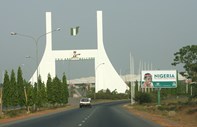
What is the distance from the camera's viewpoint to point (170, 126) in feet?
100

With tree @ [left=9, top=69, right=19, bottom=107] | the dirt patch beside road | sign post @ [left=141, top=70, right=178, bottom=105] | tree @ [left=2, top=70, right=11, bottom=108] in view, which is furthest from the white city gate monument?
the dirt patch beside road

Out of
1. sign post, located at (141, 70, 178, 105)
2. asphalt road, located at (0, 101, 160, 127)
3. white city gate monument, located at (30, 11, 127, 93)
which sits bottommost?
asphalt road, located at (0, 101, 160, 127)

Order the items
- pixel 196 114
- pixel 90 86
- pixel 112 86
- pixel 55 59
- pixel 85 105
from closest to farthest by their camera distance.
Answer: pixel 196 114, pixel 85 105, pixel 55 59, pixel 112 86, pixel 90 86

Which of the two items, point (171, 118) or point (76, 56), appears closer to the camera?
point (171, 118)

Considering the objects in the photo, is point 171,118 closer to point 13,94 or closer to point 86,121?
point 86,121

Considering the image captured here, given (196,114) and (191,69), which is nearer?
(196,114)

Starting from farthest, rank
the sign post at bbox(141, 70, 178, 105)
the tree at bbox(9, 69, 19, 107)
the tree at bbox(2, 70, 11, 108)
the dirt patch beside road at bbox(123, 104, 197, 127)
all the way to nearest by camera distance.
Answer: the sign post at bbox(141, 70, 178, 105)
the tree at bbox(9, 69, 19, 107)
the tree at bbox(2, 70, 11, 108)
the dirt patch beside road at bbox(123, 104, 197, 127)

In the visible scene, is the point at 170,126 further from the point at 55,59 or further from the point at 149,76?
the point at 55,59

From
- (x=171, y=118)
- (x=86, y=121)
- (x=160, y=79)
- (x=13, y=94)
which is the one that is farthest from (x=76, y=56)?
(x=86, y=121)

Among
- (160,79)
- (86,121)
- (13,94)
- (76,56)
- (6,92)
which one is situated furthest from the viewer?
(76,56)

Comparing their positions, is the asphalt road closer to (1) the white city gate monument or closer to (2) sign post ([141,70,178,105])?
(2) sign post ([141,70,178,105])

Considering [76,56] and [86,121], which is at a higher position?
[76,56]

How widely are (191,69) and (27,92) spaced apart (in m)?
21.2

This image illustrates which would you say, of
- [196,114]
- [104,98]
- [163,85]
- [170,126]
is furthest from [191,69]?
[104,98]
